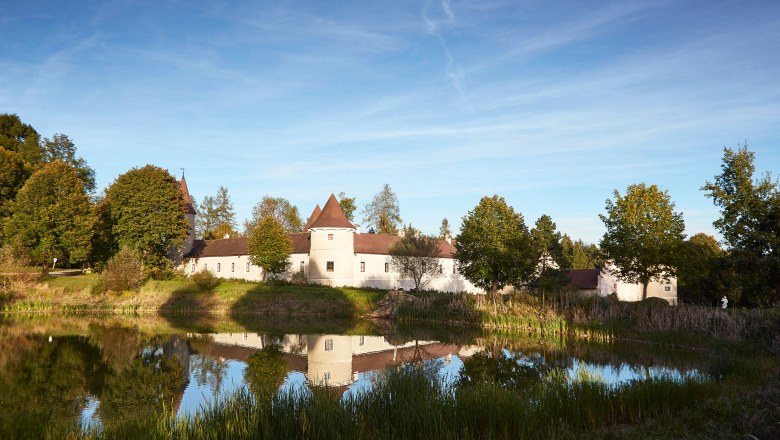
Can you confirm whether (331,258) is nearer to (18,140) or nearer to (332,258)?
(332,258)

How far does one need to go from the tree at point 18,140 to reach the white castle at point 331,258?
48.6 ft

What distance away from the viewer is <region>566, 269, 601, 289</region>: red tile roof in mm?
56562

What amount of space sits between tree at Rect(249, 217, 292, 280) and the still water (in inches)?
824

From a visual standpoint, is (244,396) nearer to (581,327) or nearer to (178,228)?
(581,327)

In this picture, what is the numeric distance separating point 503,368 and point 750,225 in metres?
17.4

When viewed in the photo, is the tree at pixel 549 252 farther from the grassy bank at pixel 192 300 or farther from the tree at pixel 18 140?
the tree at pixel 18 140

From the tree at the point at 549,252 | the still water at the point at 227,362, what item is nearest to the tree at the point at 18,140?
the still water at the point at 227,362

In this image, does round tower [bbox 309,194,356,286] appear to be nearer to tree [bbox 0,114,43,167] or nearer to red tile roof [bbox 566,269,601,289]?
red tile roof [bbox 566,269,601,289]

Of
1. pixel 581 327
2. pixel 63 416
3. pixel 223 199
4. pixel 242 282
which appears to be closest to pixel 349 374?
pixel 63 416

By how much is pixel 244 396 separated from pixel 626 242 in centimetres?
3324

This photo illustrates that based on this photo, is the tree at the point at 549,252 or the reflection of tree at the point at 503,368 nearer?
the reflection of tree at the point at 503,368

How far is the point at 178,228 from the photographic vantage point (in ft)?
166

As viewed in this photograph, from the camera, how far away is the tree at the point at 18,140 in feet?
179

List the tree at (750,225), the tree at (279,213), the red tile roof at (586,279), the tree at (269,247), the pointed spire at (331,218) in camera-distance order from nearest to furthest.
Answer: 1. the tree at (750,225)
2. the tree at (269,247)
3. the pointed spire at (331,218)
4. the red tile roof at (586,279)
5. the tree at (279,213)
